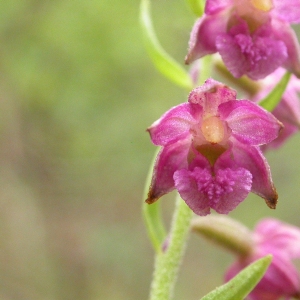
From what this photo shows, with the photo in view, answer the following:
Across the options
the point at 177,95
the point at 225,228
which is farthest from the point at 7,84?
the point at 225,228

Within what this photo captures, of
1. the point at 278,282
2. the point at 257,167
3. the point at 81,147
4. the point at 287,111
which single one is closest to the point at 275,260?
the point at 278,282

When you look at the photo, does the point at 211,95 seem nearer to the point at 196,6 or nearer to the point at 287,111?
the point at 196,6

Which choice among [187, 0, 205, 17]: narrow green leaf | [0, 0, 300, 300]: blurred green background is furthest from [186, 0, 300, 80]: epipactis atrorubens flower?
[0, 0, 300, 300]: blurred green background

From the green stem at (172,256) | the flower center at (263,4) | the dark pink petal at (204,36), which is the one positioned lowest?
the green stem at (172,256)

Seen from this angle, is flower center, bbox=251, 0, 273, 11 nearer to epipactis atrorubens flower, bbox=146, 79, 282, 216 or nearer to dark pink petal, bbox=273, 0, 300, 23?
dark pink petal, bbox=273, 0, 300, 23

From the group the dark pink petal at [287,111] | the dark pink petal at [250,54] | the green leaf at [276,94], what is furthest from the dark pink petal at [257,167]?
the dark pink petal at [287,111]

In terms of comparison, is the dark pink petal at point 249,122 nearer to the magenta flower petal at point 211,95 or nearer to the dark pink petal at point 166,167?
the magenta flower petal at point 211,95
